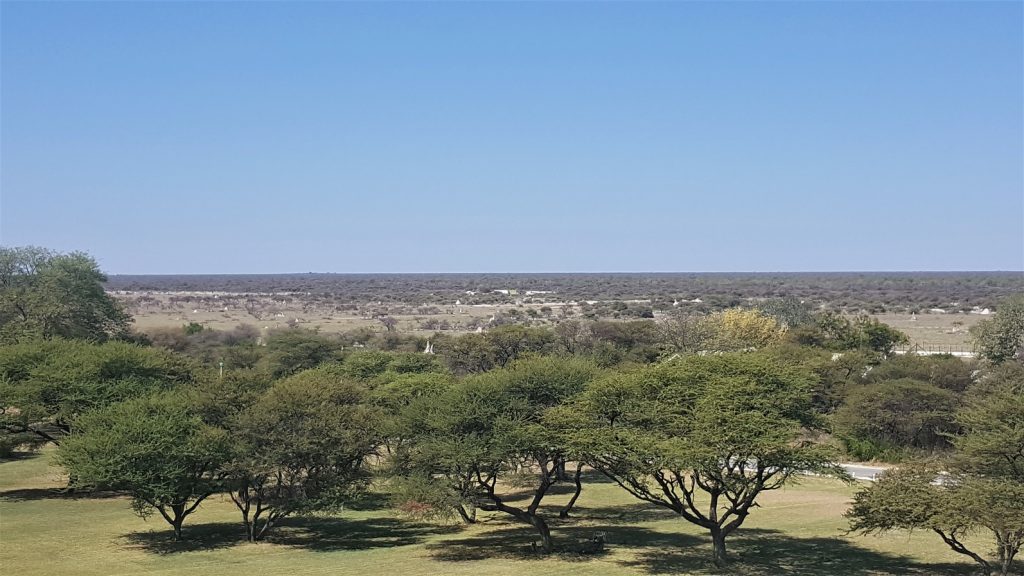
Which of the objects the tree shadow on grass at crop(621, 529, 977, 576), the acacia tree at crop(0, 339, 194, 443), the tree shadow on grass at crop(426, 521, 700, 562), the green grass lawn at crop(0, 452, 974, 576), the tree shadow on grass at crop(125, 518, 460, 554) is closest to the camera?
the tree shadow on grass at crop(621, 529, 977, 576)

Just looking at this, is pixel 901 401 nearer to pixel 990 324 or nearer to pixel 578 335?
pixel 990 324

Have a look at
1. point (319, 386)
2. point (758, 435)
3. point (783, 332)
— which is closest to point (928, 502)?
point (758, 435)

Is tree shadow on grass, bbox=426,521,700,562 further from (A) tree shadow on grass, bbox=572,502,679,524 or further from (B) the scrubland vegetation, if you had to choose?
(A) tree shadow on grass, bbox=572,502,679,524

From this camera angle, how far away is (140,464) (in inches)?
1384

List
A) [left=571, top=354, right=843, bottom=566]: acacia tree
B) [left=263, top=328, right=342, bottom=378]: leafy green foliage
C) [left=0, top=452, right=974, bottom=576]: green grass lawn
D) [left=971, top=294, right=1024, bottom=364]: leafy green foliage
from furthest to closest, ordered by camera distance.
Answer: [left=263, top=328, right=342, bottom=378]: leafy green foliage < [left=971, top=294, right=1024, bottom=364]: leafy green foliage < [left=0, top=452, right=974, bottom=576]: green grass lawn < [left=571, top=354, right=843, bottom=566]: acacia tree

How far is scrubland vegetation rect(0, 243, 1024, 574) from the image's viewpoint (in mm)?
30734

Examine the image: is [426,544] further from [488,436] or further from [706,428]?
[706,428]

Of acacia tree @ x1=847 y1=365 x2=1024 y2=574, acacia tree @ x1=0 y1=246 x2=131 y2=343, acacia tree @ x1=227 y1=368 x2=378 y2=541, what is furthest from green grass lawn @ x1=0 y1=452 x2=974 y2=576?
acacia tree @ x1=0 y1=246 x2=131 y2=343

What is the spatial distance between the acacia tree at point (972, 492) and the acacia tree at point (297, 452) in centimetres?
1926

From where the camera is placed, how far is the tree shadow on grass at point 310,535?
36.5 metres

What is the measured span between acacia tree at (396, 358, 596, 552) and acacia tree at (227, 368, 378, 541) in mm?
2499

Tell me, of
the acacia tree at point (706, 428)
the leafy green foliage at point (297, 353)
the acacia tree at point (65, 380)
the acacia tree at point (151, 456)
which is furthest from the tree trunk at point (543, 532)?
the leafy green foliage at point (297, 353)

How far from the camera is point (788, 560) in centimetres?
3300

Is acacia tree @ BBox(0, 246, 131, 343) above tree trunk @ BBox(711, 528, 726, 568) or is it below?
above
